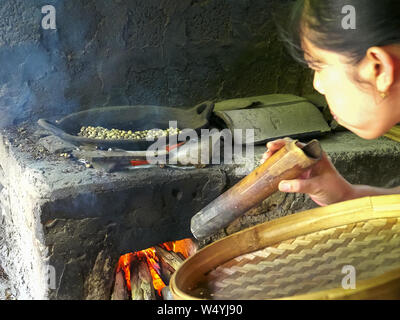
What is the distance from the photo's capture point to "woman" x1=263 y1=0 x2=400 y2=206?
1057 mm

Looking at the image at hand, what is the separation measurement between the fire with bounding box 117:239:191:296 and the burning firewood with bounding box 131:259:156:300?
0.06 feet

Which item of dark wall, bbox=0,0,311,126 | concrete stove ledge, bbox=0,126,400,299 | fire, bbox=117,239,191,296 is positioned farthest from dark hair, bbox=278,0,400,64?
dark wall, bbox=0,0,311,126

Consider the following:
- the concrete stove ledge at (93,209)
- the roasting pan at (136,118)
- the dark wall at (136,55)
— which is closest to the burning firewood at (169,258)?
the concrete stove ledge at (93,209)

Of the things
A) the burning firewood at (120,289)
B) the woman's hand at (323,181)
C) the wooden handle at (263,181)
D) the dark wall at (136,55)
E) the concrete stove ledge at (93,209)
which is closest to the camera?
the wooden handle at (263,181)

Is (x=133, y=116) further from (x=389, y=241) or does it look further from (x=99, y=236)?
(x=389, y=241)

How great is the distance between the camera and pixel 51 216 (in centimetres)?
169

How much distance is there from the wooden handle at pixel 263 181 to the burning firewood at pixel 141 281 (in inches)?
25.9

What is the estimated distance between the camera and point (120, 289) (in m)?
1.96

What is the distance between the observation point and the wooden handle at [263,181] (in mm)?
1295

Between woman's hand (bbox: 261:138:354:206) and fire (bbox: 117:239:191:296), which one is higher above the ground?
woman's hand (bbox: 261:138:354:206)

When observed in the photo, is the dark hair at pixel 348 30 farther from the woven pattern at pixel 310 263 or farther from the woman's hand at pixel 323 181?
the woven pattern at pixel 310 263

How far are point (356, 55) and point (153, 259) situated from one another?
4.47 feet

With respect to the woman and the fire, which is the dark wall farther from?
the woman

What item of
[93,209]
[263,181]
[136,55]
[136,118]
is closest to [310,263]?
[263,181]
